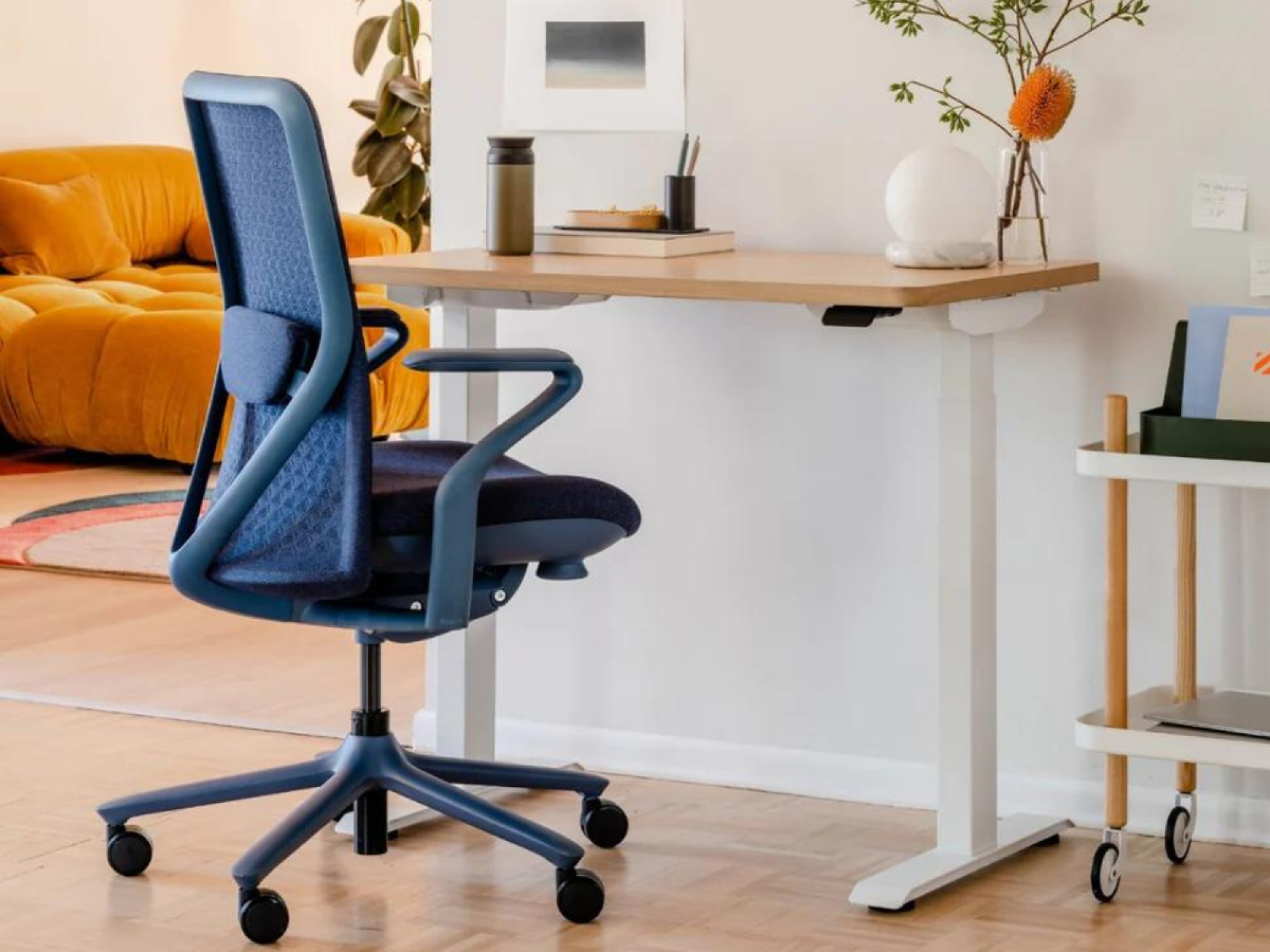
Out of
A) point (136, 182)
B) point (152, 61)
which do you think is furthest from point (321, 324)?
point (152, 61)

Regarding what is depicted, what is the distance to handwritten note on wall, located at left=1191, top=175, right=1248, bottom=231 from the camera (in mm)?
3047

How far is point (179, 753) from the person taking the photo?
139 inches

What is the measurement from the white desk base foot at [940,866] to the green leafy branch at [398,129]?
4.32 m

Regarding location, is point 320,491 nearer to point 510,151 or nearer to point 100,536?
point 510,151

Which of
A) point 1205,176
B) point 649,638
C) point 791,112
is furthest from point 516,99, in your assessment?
point 1205,176

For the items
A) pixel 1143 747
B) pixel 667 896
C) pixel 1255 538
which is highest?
pixel 1255 538

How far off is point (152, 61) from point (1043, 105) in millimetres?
6298

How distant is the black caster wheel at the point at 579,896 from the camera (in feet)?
8.95

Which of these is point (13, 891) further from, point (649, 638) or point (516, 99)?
point (516, 99)

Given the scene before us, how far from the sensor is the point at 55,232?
23.6ft

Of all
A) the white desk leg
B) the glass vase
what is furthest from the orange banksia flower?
the white desk leg

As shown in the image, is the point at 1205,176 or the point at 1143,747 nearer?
the point at 1143,747

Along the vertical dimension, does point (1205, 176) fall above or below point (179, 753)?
above

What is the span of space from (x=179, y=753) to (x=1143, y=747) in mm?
1553
